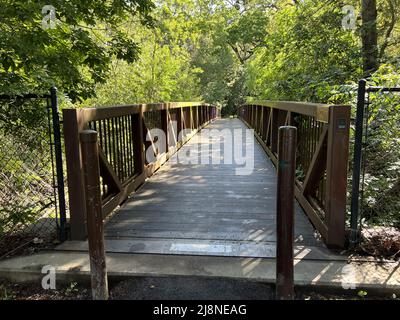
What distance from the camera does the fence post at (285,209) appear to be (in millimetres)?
2057

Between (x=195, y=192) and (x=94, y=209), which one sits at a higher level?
(x=94, y=209)

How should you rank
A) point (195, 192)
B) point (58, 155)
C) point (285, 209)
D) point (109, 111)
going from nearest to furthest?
1. point (285, 209)
2. point (58, 155)
3. point (109, 111)
4. point (195, 192)

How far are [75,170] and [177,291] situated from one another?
140 cm

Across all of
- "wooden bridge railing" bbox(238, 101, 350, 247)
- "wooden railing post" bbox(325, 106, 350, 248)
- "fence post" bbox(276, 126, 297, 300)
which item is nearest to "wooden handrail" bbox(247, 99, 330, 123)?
"wooden bridge railing" bbox(238, 101, 350, 247)

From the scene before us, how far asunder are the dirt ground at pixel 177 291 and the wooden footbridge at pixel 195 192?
410 millimetres

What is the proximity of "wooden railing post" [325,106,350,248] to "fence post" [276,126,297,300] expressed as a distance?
87 cm

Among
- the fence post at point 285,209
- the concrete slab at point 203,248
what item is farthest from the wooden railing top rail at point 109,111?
the fence post at point 285,209

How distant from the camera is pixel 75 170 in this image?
302cm

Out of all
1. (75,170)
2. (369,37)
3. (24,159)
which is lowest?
(24,159)

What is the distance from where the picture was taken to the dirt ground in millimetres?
2332
